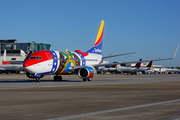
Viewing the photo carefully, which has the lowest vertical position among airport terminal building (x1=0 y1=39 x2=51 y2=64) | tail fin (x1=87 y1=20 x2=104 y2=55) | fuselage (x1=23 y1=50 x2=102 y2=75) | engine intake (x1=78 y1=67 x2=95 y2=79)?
engine intake (x1=78 y1=67 x2=95 y2=79)

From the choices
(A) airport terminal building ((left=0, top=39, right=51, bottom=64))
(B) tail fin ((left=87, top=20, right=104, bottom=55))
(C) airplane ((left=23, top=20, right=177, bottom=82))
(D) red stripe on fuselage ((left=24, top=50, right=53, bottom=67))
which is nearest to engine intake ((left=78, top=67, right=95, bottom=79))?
(C) airplane ((left=23, top=20, right=177, bottom=82))

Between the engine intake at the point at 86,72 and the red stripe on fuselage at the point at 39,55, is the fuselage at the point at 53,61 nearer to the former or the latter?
the red stripe on fuselage at the point at 39,55

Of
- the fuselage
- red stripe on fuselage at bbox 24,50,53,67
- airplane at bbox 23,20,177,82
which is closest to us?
red stripe on fuselage at bbox 24,50,53,67

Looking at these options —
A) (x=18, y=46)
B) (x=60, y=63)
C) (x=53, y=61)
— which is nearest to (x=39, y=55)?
(x=53, y=61)

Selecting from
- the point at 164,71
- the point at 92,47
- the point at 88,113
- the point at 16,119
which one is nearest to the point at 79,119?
the point at 88,113

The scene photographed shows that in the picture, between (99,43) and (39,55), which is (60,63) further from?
(99,43)

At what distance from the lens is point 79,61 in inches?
1628

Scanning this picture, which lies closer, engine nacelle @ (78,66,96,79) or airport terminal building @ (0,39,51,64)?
engine nacelle @ (78,66,96,79)

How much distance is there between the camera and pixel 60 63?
37219mm

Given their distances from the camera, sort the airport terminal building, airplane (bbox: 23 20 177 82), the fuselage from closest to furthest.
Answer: the fuselage, airplane (bbox: 23 20 177 82), the airport terminal building

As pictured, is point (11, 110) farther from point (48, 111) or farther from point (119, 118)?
point (119, 118)

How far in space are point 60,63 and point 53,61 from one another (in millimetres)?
1503

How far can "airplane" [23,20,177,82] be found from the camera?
3372 cm

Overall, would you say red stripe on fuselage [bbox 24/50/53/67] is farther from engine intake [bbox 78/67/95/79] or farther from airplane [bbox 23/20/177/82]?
engine intake [bbox 78/67/95/79]
